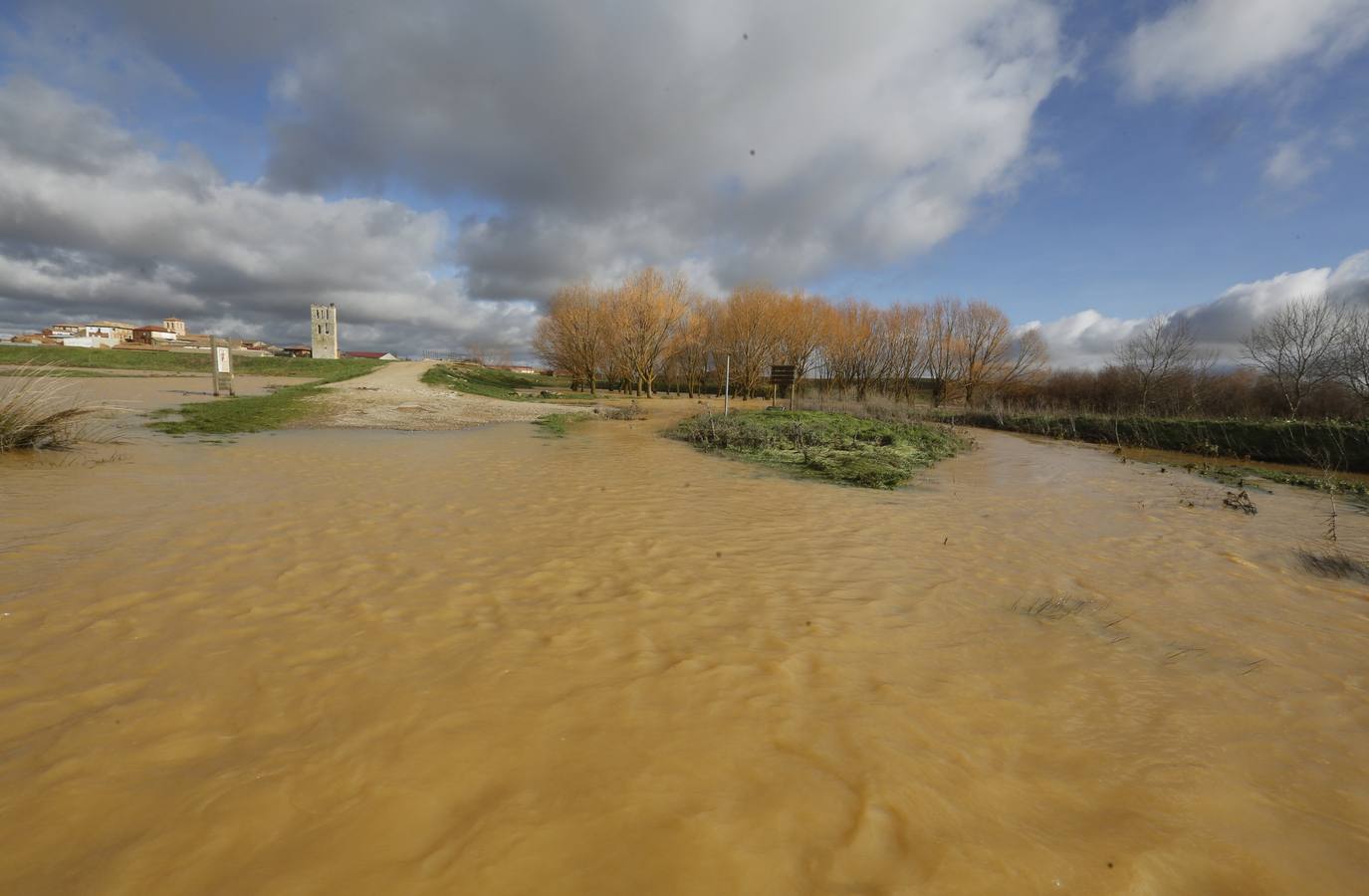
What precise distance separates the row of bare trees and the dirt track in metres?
16.5

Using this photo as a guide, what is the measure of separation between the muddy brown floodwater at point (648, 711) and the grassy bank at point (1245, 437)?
595 inches

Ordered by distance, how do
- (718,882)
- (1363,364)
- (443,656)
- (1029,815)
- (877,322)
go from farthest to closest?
(877,322)
(1363,364)
(443,656)
(1029,815)
(718,882)

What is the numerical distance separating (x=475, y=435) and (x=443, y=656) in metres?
12.8

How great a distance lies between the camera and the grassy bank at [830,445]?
1034 centimetres

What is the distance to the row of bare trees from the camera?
4044 cm

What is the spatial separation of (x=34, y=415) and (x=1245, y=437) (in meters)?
30.4

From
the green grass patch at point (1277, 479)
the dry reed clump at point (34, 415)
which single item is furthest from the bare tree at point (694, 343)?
the dry reed clump at point (34, 415)

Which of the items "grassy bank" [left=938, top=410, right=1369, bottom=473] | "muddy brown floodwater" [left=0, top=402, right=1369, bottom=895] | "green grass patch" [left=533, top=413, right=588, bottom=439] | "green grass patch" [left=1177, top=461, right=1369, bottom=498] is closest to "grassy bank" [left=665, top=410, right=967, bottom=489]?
"green grass patch" [left=533, top=413, right=588, bottom=439]

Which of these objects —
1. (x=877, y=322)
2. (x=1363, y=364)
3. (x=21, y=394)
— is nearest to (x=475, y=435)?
(x=21, y=394)

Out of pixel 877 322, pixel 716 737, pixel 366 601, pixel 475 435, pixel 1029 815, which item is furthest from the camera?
pixel 877 322

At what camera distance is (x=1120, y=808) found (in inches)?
85.4

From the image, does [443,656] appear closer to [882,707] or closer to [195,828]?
[195,828]

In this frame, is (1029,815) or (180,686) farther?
(180,686)

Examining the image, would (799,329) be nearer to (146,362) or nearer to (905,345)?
(905,345)
